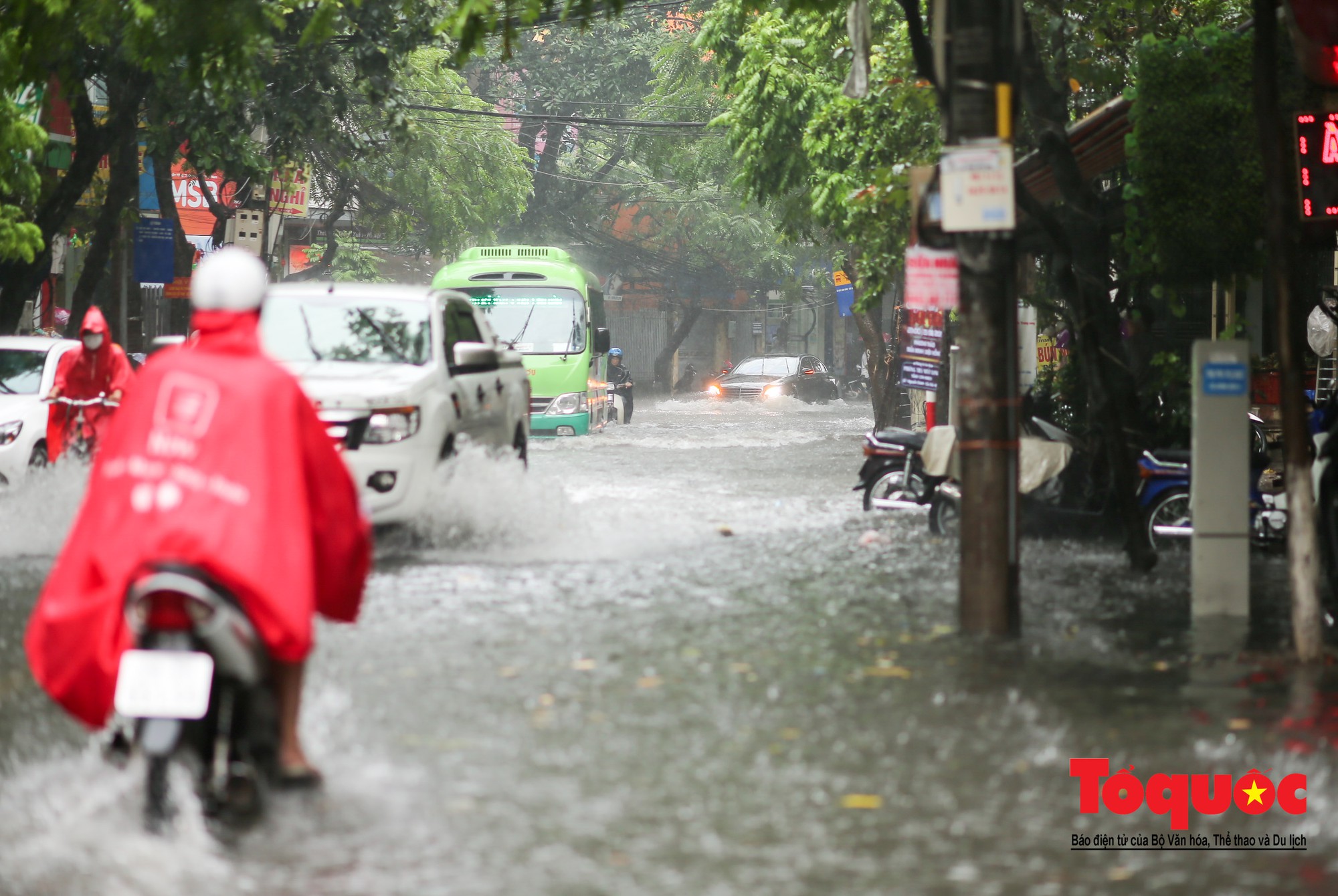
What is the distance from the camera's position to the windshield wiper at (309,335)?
1197 cm

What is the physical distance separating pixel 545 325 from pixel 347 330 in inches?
654

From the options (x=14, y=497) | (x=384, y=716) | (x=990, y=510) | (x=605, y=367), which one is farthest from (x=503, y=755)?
(x=605, y=367)

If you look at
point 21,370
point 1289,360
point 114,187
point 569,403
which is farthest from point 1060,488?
point 569,403

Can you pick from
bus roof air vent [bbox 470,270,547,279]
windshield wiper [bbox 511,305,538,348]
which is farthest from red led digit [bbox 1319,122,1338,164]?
bus roof air vent [bbox 470,270,547,279]

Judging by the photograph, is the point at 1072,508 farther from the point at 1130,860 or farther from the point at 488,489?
the point at 1130,860

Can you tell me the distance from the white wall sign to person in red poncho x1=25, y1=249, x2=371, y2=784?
13.7 feet

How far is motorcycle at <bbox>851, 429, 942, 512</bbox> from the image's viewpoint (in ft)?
44.6

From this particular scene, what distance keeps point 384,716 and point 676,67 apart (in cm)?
3850

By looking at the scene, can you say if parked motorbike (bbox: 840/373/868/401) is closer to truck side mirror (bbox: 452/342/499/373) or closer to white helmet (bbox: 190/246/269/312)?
truck side mirror (bbox: 452/342/499/373)

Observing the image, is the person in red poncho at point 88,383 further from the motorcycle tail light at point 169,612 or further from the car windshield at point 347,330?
the motorcycle tail light at point 169,612

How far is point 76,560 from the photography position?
4.69m

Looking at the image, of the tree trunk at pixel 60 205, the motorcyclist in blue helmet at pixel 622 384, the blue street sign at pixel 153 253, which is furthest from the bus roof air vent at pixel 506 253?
the tree trunk at pixel 60 205

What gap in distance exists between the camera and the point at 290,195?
35250 millimetres

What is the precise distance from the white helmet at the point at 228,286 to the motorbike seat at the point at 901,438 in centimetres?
906
